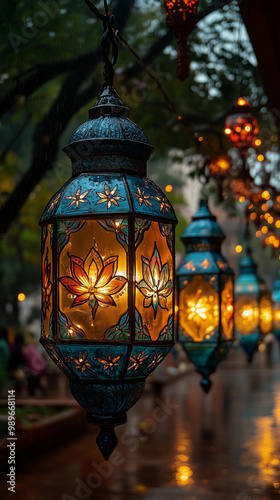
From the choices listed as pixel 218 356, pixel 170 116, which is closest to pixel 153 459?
pixel 170 116

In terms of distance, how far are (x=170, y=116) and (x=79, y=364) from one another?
8506 millimetres

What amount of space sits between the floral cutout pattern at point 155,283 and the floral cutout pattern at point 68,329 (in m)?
0.24

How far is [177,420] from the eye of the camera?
1662cm

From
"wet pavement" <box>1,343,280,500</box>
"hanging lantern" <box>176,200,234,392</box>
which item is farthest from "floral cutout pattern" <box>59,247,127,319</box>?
"wet pavement" <box>1,343,280,500</box>

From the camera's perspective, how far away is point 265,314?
21.6 feet

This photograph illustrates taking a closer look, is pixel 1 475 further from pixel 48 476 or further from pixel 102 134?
pixel 102 134

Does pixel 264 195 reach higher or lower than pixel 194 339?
higher

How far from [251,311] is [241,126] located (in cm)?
168

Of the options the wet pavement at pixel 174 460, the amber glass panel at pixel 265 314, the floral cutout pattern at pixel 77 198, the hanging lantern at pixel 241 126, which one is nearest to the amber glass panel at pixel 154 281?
the floral cutout pattern at pixel 77 198

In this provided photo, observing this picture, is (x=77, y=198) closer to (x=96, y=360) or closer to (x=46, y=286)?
(x=46, y=286)

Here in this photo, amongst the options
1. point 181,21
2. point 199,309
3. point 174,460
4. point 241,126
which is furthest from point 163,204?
point 174,460

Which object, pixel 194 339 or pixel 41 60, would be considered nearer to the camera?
pixel 194 339

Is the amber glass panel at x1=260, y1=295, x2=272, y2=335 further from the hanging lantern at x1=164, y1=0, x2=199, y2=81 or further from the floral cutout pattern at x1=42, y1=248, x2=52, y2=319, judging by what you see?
the floral cutout pattern at x1=42, y1=248, x2=52, y2=319

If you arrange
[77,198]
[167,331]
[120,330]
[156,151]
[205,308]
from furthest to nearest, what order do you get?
[156,151] → [205,308] → [167,331] → [77,198] → [120,330]
